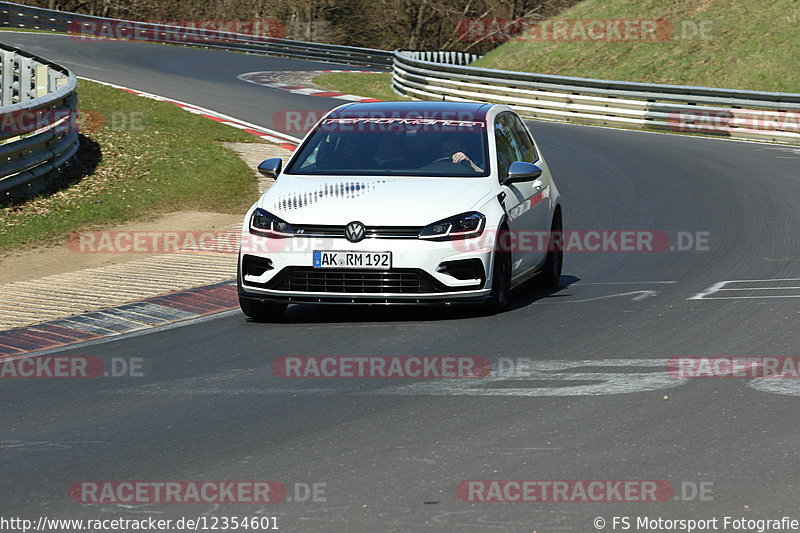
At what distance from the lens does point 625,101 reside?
30.4m

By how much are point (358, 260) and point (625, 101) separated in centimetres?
2200

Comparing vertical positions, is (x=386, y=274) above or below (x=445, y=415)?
above

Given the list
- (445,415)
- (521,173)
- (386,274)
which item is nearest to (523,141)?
(521,173)

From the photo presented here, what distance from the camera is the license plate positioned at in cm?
947

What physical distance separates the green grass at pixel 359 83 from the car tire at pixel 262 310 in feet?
79.4

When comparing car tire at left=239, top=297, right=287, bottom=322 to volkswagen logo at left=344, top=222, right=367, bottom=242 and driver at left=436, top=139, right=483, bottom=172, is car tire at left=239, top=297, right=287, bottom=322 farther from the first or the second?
driver at left=436, top=139, right=483, bottom=172

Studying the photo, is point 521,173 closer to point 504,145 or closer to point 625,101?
point 504,145

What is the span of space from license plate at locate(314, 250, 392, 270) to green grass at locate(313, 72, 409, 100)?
24658 millimetres

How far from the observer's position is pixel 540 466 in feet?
19.2

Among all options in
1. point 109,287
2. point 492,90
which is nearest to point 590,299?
point 109,287

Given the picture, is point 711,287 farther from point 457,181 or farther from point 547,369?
point 547,369

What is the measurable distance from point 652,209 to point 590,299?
6.35 m

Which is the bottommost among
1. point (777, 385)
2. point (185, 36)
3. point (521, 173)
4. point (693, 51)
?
point (185, 36)

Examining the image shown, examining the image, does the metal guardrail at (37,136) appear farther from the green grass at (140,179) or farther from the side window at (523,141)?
the side window at (523,141)
